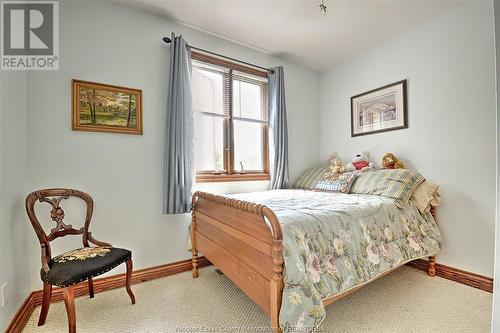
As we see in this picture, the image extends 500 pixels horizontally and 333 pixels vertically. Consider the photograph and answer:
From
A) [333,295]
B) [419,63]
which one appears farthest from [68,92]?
[419,63]

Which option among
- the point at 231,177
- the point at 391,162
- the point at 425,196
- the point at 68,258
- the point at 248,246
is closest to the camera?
the point at 248,246

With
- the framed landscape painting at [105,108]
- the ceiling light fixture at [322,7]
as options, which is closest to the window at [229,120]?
the framed landscape painting at [105,108]

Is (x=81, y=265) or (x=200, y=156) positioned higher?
(x=200, y=156)

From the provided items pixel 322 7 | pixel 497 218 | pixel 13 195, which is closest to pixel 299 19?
pixel 322 7

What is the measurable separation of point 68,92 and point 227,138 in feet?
5.12

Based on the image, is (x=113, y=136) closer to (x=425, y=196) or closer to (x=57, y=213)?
(x=57, y=213)

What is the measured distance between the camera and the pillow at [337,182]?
2561 millimetres

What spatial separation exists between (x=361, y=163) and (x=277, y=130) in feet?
3.69

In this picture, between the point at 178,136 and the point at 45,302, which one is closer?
the point at 45,302

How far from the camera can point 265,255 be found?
132 cm

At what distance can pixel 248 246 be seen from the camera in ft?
4.86

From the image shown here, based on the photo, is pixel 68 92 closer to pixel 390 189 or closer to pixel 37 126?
pixel 37 126

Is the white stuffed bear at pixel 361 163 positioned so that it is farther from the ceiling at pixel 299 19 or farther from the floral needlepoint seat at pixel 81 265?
the floral needlepoint seat at pixel 81 265
